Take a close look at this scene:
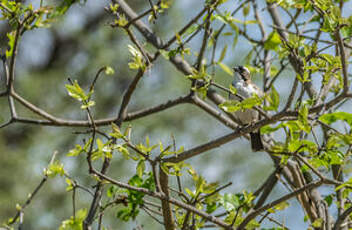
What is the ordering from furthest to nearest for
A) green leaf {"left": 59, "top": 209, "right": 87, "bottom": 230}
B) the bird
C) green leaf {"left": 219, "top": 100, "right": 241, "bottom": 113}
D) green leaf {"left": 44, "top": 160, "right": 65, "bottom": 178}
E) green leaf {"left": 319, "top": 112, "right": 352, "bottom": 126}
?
Answer: the bird, green leaf {"left": 59, "top": 209, "right": 87, "bottom": 230}, green leaf {"left": 44, "top": 160, "right": 65, "bottom": 178}, green leaf {"left": 319, "top": 112, "right": 352, "bottom": 126}, green leaf {"left": 219, "top": 100, "right": 241, "bottom": 113}

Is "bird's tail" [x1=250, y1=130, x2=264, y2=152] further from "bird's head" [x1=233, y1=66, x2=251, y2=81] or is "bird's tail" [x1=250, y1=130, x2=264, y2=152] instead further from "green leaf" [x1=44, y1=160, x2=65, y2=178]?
"green leaf" [x1=44, y1=160, x2=65, y2=178]

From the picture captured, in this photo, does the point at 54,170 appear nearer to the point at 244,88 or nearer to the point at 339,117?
the point at 339,117

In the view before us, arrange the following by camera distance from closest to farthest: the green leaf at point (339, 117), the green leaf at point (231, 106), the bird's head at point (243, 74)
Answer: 1. the green leaf at point (231, 106)
2. the green leaf at point (339, 117)
3. the bird's head at point (243, 74)

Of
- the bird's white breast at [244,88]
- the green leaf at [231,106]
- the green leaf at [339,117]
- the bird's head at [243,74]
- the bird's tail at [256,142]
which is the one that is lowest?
the green leaf at [339,117]

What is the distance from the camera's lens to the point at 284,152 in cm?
196

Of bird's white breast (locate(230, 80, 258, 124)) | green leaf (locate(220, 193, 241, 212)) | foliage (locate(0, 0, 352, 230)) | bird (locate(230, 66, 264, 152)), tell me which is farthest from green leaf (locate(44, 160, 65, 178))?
bird's white breast (locate(230, 80, 258, 124))

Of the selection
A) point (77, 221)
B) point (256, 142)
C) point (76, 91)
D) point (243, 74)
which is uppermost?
point (243, 74)

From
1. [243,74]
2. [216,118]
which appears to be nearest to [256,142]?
[216,118]

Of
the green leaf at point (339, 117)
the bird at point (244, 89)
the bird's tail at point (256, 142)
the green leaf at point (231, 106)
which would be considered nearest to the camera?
the green leaf at point (231, 106)

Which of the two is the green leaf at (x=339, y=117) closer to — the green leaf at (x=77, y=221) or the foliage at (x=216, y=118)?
the foliage at (x=216, y=118)

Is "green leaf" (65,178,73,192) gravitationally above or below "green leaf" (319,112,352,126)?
above

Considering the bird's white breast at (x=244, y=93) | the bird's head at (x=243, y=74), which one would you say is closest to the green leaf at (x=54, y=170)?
the bird's white breast at (x=244, y=93)

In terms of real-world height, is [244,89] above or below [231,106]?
above

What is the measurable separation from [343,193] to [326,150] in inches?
13.5
